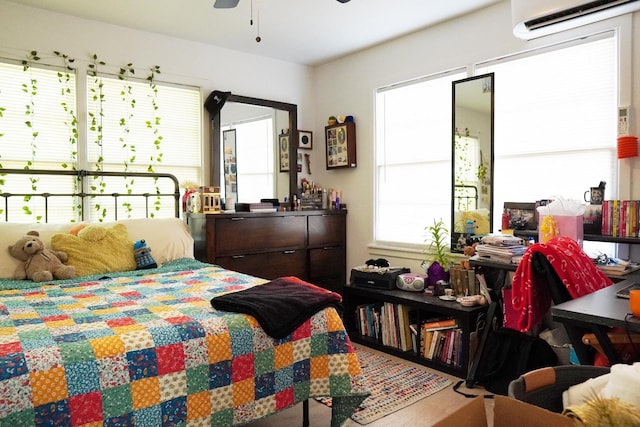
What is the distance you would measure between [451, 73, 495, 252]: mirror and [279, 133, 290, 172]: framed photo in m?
1.69

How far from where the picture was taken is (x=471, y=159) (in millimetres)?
3598

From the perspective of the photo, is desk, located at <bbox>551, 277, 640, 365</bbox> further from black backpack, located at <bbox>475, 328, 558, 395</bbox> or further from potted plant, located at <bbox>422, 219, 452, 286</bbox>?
potted plant, located at <bbox>422, 219, 452, 286</bbox>

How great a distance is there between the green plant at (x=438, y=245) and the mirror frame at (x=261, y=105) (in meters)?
1.49

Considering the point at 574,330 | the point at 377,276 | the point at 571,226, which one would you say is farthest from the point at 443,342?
the point at 574,330

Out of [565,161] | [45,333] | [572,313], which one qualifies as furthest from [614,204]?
[45,333]

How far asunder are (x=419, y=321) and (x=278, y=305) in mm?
1714

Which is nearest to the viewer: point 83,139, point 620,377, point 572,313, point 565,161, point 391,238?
point 620,377

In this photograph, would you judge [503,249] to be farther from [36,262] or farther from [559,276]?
[36,262]

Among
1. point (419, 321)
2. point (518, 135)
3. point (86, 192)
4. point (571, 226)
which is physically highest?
point (518, 135)

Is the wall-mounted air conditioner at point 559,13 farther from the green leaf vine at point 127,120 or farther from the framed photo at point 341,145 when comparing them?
the green leaf vine at point 127,120

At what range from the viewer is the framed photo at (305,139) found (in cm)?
475

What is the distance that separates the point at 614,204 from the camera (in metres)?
2.68

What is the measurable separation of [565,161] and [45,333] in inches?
124

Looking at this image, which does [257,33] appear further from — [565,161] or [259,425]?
[259,425]
